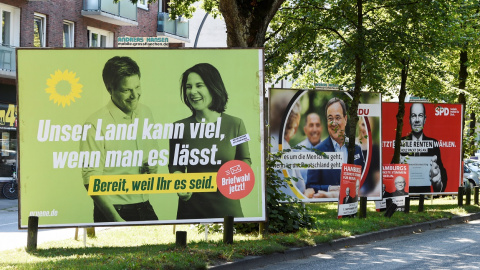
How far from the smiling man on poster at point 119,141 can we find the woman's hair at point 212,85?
64cm

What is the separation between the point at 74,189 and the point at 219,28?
154ft

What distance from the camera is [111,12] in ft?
111

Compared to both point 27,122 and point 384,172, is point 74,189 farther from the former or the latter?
point 384,172

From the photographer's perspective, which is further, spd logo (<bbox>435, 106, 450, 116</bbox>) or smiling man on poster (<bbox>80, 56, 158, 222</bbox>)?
spd logo (<bbox>435, 106, 450, 116</bbox>)

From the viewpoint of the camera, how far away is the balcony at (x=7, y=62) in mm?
28422

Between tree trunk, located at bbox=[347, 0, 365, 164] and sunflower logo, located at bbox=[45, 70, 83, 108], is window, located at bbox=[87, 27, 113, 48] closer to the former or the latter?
tree trunk, located at bbox=[347, 0, 365, 164]

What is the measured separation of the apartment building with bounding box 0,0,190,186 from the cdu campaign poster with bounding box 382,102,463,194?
29.7 feet

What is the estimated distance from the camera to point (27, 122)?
11.4 metres

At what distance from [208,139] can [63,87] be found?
7.42 ft

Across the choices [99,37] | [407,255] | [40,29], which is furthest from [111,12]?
Answer: [407,255]

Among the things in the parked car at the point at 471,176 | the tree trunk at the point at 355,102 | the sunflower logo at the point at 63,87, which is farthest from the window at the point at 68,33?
the sunflower logo at the point at 63,87

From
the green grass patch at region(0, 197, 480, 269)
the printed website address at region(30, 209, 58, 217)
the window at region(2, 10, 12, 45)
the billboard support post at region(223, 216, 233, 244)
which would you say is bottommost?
the green grass patch at region(0, 197, 480, 269)

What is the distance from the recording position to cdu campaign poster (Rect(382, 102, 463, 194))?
70.1 feet

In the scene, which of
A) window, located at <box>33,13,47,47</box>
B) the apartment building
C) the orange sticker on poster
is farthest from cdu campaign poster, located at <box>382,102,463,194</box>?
window, located at <box>33,13,47,47</box>
